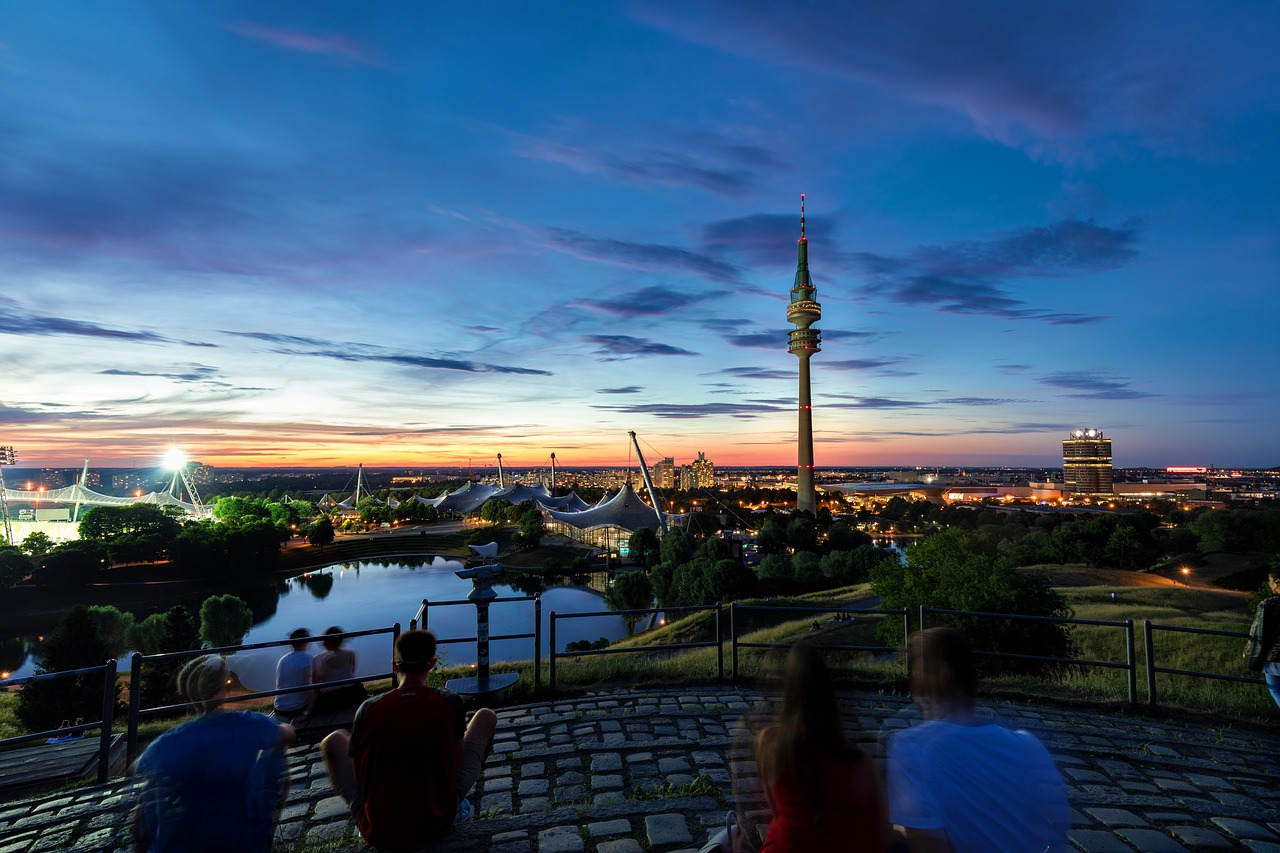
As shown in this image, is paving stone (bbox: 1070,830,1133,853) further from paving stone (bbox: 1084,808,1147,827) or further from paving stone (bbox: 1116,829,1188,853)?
paving stone (bbox: 1084,808,1147,827)

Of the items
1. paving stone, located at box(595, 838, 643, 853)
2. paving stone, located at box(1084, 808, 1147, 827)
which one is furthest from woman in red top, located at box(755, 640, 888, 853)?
paving stone, located at box(1084, 808, 1147, 827)

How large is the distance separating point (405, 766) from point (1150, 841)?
4.83 meters

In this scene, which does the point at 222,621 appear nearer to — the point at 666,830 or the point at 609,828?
the point at 609,828

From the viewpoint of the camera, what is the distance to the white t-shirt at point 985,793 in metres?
2.52

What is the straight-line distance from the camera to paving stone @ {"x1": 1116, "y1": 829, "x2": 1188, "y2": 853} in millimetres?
4176

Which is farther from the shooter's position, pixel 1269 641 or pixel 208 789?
pixel 1269 641

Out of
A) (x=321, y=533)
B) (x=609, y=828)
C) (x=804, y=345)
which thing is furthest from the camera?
(x=804, y=345)

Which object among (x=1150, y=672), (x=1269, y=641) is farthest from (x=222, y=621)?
(x=1269, y=641)

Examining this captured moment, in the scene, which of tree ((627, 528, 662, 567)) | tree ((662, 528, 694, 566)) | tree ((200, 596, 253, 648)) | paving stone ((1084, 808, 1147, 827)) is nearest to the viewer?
paving stone ((1084, 808, 1147, 827))

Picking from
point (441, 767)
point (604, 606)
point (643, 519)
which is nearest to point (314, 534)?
point (643, 519)

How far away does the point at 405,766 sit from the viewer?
3.53 m

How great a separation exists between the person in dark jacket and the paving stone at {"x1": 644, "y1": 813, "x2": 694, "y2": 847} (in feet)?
16.0

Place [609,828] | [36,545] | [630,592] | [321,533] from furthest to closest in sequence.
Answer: [321,533]
[36,545]
[630,592]
[609,828]

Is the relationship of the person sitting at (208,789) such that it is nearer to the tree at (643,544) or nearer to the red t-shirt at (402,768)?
the red t-shirt at (402,768)
